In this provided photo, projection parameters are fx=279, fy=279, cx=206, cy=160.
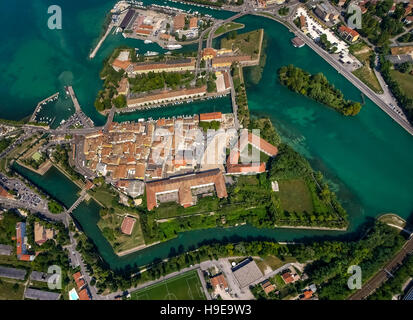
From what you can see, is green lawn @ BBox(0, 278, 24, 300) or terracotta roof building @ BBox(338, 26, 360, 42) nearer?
green lawn @ BBox(0, 278, 24, 300)

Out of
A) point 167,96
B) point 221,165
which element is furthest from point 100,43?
point 221,165

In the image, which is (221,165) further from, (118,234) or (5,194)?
(5,194)

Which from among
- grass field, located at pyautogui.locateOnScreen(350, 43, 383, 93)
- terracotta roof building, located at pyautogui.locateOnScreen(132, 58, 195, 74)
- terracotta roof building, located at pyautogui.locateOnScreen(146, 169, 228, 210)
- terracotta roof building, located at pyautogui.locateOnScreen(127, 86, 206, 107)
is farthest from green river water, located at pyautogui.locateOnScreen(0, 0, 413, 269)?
terracotta roof building, located at pyautogui.locateOnScreen(132, 58, 195, 74)

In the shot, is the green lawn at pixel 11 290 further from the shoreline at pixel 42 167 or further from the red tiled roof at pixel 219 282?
the red tiled roof at pixel 219 282

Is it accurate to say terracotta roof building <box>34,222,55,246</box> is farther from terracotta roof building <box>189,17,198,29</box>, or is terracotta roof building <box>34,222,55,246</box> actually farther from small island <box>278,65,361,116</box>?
terracotta roof building <box>189,17,198,29</box>

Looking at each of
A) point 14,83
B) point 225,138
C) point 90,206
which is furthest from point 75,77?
point 225,138

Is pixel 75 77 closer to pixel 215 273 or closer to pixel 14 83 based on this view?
pixel 14 83

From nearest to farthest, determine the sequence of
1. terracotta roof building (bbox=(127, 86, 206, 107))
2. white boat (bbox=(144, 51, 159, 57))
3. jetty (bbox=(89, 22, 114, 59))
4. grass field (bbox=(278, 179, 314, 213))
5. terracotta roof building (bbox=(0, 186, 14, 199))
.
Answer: grass field (bbox=(278, 179, 314, 213))
terracotta roof building (bbox=(0, 186, 14, 199))
terracotta roof building (bbox=(127, 86, 206, 107))
white boat (bbox=(144, 51, 159, 57))
jetty (bbox=(89, 22, 114, 59))

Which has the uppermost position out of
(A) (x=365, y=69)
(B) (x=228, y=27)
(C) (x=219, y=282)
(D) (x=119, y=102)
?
(B) (x=228, y=27)
